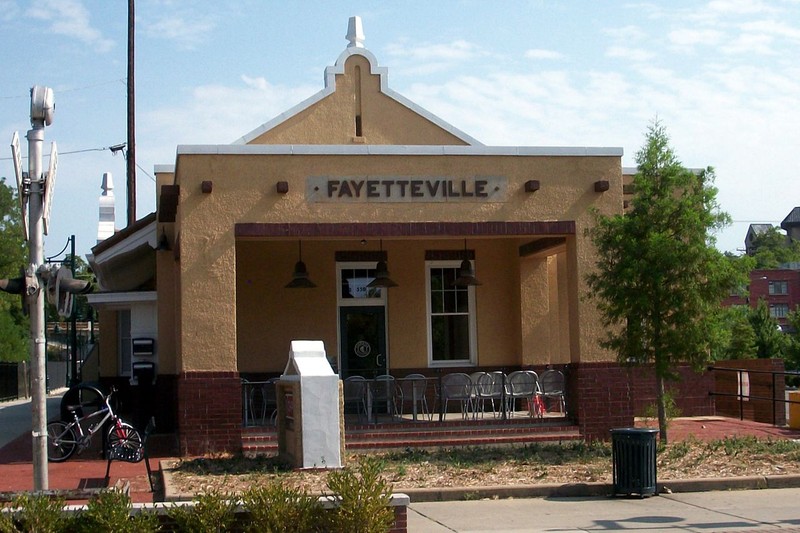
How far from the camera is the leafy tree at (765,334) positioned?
50.1 metres

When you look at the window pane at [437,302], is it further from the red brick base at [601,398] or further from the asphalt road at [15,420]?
the asphalt road at [15,420]

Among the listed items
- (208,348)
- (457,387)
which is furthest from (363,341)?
(208,348)

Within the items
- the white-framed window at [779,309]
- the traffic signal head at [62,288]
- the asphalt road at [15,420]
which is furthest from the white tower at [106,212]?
the white-framed window at [779,309]

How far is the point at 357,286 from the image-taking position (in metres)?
20.6

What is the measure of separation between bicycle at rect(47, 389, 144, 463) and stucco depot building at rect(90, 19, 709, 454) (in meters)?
0.96

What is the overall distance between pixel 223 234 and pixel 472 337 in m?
6.44

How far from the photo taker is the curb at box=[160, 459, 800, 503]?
12906 mm

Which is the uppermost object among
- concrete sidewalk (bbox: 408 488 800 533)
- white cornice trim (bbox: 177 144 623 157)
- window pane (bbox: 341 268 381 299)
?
white cornice trim (bbox: 177 144 623 157)

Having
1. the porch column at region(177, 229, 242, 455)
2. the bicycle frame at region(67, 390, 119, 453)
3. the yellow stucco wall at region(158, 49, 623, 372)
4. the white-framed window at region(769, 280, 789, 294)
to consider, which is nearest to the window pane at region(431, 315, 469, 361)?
the yellow stucco wall at region(158, 49, 623, 372)

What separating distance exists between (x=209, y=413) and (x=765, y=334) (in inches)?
1574

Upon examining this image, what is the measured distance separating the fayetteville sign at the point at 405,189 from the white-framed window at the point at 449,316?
4.03m

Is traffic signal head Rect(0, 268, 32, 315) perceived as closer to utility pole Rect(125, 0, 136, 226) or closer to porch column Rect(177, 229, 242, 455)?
porch column Rect(177, 229, 242, 455)

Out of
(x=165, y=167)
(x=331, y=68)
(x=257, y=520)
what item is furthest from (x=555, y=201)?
(x=257, y=520)

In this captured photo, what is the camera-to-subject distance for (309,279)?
19.7 metres
